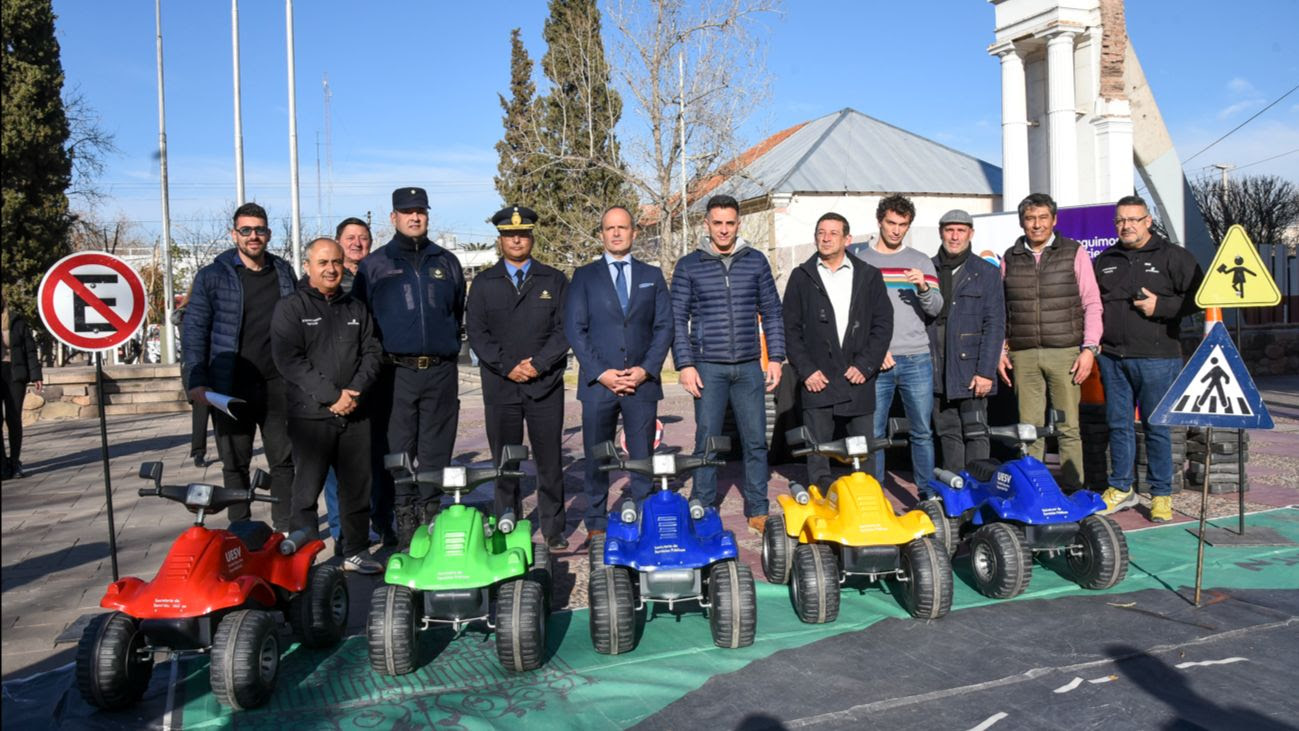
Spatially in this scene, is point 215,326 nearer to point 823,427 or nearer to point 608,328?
point 608,328

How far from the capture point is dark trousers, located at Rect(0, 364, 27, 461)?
10.8 metres

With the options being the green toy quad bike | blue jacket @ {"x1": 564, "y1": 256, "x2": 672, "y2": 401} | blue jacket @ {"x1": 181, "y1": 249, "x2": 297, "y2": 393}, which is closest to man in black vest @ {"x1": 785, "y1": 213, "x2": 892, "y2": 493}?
blue jacket @ {"x1": 564, "y1": 256, "x2": 672, "y2": 401}

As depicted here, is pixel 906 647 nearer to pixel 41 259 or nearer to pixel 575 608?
pixel 575 608

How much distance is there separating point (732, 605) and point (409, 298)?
3.16 metres

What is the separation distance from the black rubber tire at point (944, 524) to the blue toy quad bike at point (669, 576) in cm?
175

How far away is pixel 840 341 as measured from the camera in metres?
6.54

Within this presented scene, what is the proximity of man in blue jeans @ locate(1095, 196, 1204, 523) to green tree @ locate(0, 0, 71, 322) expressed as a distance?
24.2m

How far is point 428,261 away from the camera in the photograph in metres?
6.60

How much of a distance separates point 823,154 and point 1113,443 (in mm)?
36253

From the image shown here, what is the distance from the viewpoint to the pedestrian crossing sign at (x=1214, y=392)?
18.0ft

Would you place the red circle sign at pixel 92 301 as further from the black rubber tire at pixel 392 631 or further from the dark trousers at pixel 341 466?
the black rubber tire at pixel 392 631

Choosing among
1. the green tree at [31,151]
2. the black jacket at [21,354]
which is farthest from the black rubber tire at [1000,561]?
the green tree at [31,151]

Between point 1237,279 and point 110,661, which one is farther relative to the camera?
point 1237,279

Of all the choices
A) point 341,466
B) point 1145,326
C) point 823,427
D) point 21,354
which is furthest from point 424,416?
point 21,354
